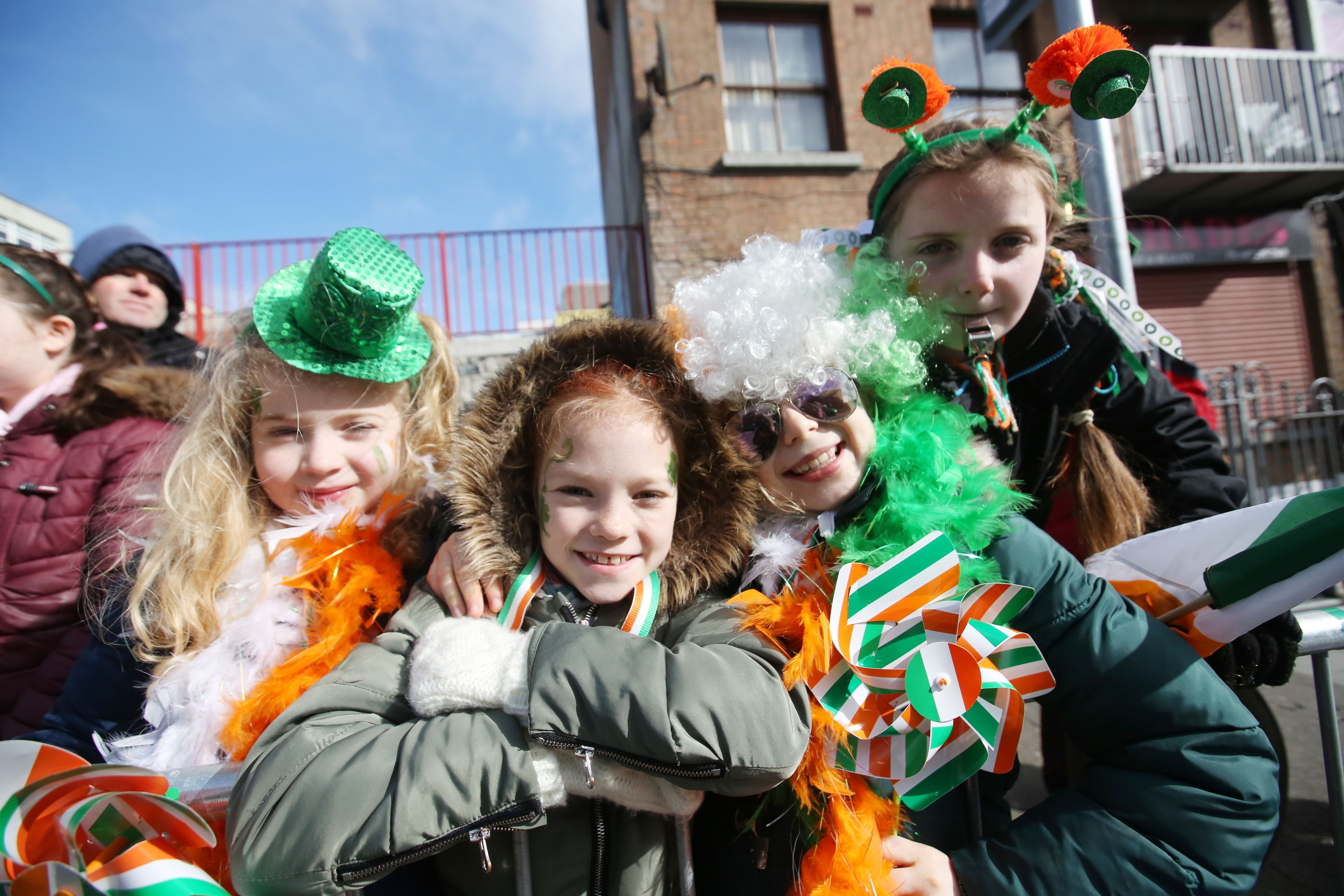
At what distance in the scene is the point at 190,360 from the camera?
128 inches

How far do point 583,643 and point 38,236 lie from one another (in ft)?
49.8

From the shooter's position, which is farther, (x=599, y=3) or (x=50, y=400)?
(x=599, y=3)

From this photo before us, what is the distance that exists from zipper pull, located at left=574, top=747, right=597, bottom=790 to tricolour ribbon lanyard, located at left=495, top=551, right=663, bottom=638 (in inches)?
9.8

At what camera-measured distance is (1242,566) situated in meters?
1.31

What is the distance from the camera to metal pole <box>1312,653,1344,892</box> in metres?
1.46

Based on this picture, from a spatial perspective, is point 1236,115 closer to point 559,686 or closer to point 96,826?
point 559,686

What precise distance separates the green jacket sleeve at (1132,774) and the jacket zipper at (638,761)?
602 millimetres

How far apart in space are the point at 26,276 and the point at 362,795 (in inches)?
83.9

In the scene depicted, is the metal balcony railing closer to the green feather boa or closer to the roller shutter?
the roller shutter

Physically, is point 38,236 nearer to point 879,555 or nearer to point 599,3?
point 599,3

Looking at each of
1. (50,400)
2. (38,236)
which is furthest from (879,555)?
(38,236)

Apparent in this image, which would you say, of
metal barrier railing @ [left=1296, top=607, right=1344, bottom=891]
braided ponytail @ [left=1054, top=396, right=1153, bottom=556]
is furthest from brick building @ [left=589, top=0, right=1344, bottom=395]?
metal barrier railing @ [left=1296, top=607, right=1344, bottom=891]

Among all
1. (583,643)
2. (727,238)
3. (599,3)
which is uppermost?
(599,3)

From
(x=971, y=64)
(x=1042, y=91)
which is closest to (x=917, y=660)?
(x=1042, y=91)
